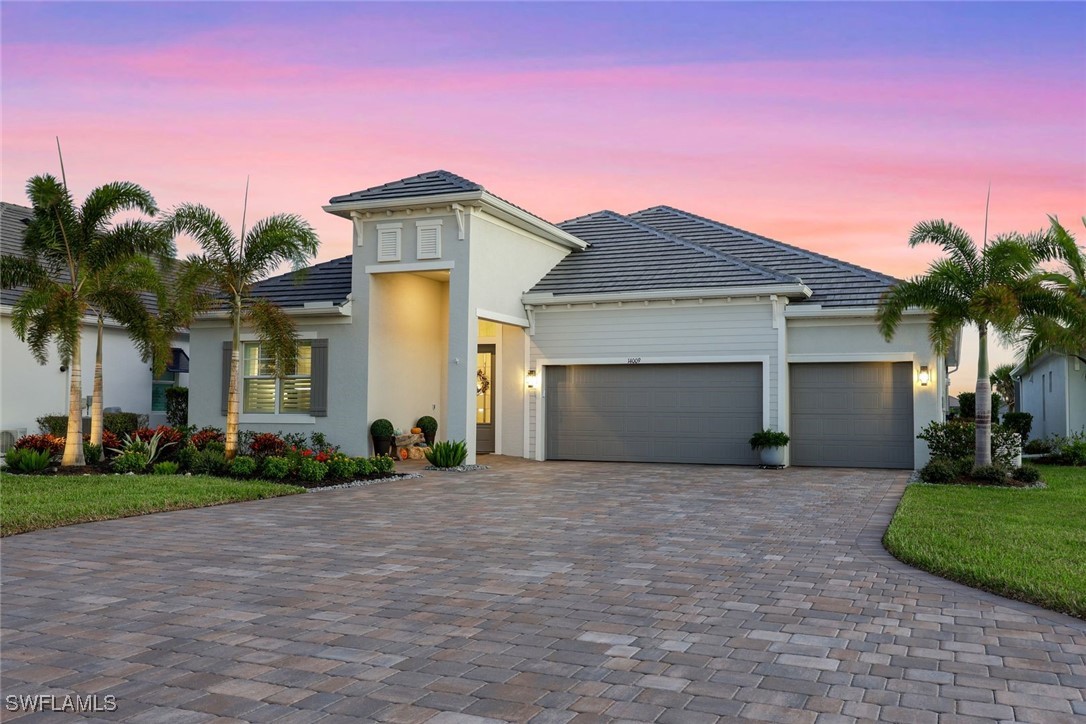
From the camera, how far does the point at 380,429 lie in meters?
17.5

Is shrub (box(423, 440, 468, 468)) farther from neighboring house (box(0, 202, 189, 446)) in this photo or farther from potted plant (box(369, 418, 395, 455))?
neighboring house (box(0, 202, 189, 446))

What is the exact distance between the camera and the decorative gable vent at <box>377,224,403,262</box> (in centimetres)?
1742

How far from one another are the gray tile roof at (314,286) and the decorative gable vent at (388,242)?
1.25 m

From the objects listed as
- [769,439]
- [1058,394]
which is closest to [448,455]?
[769,439]

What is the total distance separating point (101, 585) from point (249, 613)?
1584 millimetres

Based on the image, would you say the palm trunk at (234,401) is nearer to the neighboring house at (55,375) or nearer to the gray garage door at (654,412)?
the gray garage door at (654,412)

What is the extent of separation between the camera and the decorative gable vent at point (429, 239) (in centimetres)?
1697

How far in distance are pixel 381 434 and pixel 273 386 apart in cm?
282

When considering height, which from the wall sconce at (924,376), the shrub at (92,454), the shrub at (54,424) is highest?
the wall sconce at (924,376)

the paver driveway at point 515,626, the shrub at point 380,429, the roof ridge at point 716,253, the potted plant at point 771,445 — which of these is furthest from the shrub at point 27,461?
the roof ridge at point 716,253

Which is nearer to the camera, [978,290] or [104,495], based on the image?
[104,495]

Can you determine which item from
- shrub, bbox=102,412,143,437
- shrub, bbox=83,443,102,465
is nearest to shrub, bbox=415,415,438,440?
shrub, bbox=83,443,102,465

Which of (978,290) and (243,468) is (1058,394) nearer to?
(978,290)

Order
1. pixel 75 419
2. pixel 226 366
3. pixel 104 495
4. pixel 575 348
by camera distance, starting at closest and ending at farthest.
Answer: pixel 104 495, pixel 75 419, pixel 226 366, pixel 575 348
